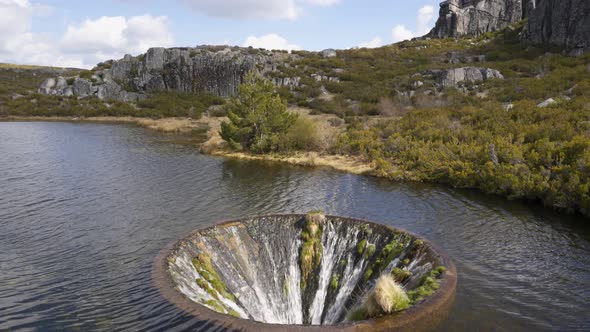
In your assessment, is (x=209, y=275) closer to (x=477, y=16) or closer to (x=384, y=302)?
(x=384, y=302)

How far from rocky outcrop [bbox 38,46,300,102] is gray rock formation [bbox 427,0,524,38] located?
40399 mm

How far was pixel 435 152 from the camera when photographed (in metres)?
33.3

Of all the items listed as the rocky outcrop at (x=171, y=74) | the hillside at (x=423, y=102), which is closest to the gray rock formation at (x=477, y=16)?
the hillside at (x=423, y=102)

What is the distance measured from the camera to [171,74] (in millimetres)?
94438

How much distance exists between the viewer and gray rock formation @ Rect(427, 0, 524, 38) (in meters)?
96.9

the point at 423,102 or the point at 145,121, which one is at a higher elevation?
the point at 423,102

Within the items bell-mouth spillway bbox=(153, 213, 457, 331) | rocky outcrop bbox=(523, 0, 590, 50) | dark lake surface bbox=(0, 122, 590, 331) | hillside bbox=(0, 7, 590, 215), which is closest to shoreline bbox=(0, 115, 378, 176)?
hillside bbox=(0, 7, 590, 215)

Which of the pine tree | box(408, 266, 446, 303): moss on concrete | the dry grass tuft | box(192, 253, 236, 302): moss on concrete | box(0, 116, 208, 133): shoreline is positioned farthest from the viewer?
box(0, 116, 208, 133): shoreline

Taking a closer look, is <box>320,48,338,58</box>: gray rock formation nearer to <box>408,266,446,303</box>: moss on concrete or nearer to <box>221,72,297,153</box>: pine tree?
<box>221,72,297,153</box>: pine tree

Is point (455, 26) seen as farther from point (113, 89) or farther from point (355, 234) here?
point (355, 234)

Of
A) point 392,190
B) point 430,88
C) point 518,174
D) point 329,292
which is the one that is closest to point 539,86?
point 430,88

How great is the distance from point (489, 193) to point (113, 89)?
85720 millimetres

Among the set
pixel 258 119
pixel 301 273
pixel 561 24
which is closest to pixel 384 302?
pixel 301 273

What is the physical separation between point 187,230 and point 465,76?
54350 mm
